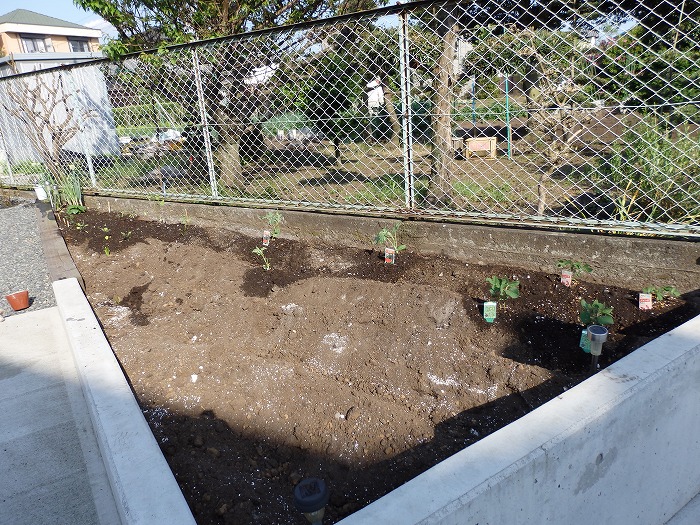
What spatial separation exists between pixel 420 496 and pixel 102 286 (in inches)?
128

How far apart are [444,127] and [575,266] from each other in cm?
147

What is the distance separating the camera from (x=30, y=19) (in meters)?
32.9

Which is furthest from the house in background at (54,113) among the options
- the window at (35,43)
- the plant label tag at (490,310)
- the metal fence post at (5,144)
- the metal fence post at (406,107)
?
the window at (35,43)

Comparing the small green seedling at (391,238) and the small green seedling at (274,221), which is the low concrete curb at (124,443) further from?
the small green seedling at (391,238)

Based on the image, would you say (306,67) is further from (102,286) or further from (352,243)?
(102,286)

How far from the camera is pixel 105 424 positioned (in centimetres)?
206

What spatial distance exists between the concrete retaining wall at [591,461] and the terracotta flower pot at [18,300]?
3.55 m

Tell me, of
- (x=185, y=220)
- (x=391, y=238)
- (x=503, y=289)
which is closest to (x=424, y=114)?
(x=391, y=238)

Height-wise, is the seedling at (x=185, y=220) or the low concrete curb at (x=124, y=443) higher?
the seedling at (x=185, y=220)

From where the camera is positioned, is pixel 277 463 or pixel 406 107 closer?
pixel 277 463

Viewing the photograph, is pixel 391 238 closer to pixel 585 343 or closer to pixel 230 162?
pixel 585 343

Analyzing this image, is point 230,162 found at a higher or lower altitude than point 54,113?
lower

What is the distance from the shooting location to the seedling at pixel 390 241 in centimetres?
358

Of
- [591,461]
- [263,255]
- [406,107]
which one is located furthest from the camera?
[263,255]
